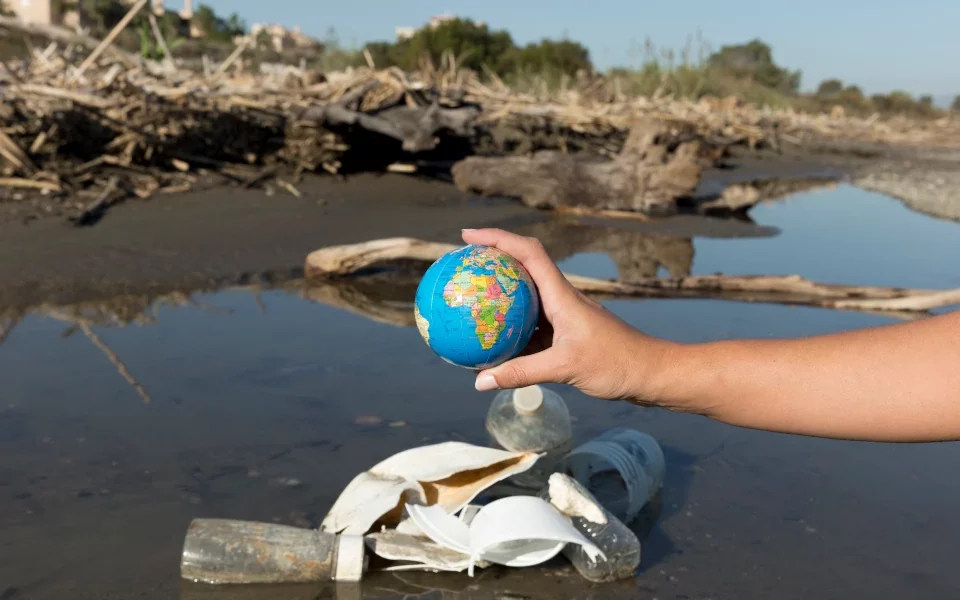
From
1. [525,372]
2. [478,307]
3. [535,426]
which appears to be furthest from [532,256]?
[535,426]

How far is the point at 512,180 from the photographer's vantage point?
11320 mm

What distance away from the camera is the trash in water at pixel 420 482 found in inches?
125

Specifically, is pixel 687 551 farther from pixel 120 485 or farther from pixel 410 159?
pixel 410 159

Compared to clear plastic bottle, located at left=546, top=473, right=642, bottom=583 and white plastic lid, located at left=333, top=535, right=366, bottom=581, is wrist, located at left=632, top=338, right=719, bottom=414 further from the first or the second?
white plastic lid, located at left=333, top=535, right=366, bottom=581

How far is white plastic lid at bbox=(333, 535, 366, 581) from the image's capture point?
3.02m

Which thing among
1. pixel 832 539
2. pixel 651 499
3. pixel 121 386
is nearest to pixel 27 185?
pixel 121 386

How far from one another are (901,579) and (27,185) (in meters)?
8.31

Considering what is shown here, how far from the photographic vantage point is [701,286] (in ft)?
24.0

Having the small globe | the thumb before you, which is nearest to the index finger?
the small globe

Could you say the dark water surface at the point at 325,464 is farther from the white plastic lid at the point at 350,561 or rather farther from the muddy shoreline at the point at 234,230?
the muddy shoreline at the point at 234,230

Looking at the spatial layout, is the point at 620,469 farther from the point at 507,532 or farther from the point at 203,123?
the point at 203,123

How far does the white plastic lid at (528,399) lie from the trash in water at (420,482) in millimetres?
399

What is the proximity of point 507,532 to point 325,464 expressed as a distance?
131cm

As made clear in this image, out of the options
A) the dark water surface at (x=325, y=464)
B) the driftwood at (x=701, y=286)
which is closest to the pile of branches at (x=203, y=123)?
the driftwood at (x=701, y=286)
